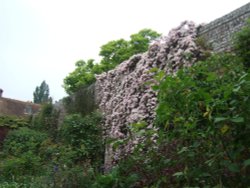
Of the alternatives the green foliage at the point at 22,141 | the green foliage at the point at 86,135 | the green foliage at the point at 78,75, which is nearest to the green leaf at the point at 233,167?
the green foliage at the point at 86,135

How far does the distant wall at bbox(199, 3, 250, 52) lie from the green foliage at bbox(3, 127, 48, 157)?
7554mm

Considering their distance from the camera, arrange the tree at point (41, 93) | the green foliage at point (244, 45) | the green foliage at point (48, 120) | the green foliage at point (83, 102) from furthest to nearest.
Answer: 1. the tree at point (41, 93)
2. the green foliage at point (48, 120)
3. the green foliage at point (83, 102)
4. the green foliage at point (244, 45)

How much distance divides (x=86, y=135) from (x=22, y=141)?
445 cm

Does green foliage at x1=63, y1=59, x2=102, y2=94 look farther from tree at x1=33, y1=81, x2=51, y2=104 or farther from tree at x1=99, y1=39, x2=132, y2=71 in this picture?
tree at x1=33, y1=81, x2=51, y2=104

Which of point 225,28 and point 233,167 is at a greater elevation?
point 225,28

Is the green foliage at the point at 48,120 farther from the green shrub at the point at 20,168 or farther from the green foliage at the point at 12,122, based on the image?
the green shrub at the point at 20,168

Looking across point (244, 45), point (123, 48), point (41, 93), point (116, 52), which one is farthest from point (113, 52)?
point (41, 93)

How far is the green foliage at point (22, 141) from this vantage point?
12403mm

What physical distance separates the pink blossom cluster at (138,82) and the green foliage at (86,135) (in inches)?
16.5

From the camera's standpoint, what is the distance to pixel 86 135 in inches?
421

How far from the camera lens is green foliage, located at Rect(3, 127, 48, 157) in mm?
12403

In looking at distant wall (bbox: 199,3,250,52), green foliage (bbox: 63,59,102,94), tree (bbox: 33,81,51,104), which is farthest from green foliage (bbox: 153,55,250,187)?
tree (bbox: 33,81,51,104)

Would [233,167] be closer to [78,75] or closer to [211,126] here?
[211,126]

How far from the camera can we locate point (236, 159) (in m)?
2.54
